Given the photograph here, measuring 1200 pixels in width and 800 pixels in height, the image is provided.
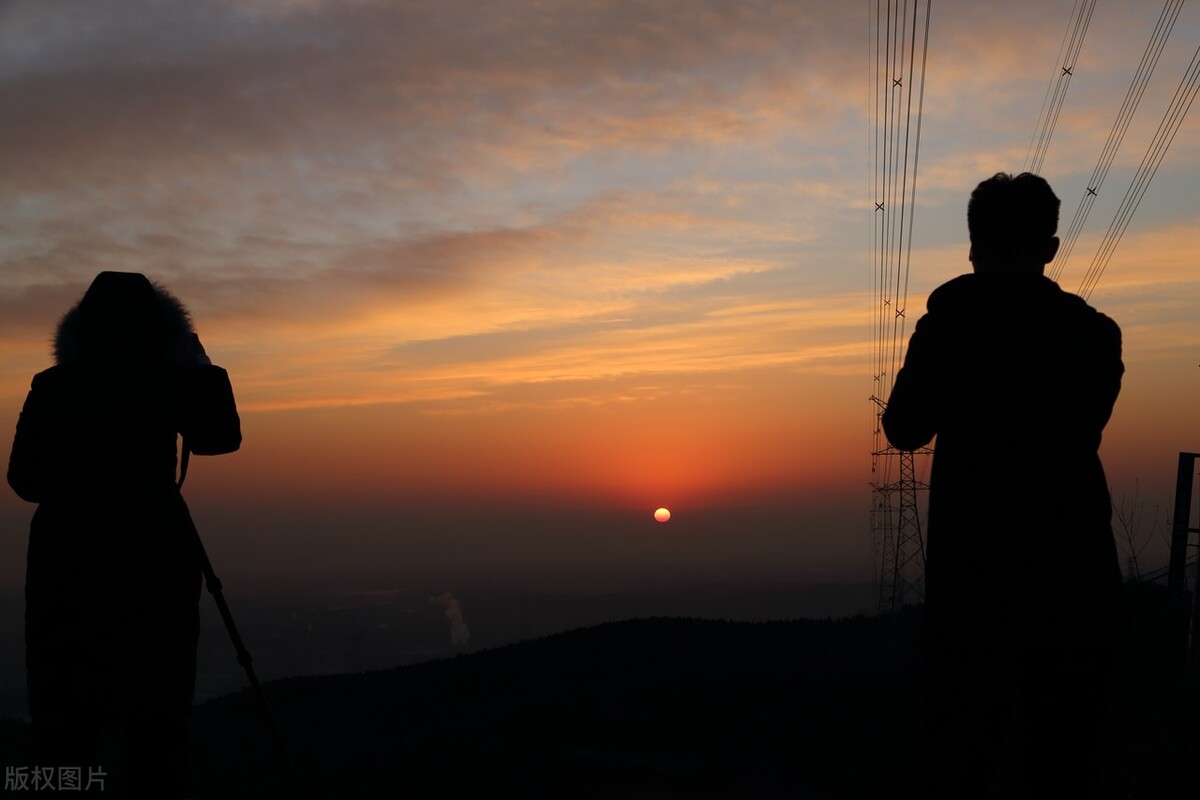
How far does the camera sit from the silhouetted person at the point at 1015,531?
3203 millimetres

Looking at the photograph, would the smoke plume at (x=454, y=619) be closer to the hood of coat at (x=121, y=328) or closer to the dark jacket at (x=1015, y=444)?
the hood of coat at (x=121, y=328)

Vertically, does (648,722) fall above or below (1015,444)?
below

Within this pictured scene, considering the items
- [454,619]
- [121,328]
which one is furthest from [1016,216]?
[454,619]

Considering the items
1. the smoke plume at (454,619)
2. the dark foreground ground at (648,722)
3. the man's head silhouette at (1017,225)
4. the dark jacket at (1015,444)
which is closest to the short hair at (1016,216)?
the man's head silhouette at (1017,225)

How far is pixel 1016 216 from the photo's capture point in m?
3.45

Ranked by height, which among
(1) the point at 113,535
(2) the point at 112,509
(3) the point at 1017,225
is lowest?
(1) the point at 113,535

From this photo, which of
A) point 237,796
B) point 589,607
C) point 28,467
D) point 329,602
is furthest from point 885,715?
point 329,602

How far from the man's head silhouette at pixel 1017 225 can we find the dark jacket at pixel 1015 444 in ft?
0.32

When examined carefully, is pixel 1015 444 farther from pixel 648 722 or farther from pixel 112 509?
pixel 648 722

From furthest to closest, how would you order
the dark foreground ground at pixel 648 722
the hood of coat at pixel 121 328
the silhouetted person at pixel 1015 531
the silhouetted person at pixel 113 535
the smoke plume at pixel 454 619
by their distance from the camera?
the smoke plume at pixel 454 619, the dark foreground ground at pixel 648 722, the hood of coat at pixel 121 328, the silhouetted person at pixel 113 535, the silhouetted person at pixel 1015 531

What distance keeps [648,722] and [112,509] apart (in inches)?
290

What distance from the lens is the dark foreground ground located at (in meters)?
8.36

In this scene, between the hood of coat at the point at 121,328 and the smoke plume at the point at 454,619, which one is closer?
the hood of coat at the point at 121,328

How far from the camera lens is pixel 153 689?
4.27 meters
